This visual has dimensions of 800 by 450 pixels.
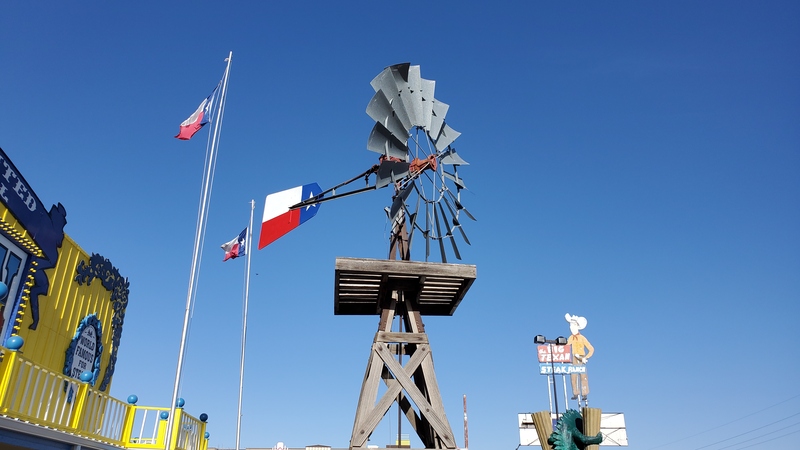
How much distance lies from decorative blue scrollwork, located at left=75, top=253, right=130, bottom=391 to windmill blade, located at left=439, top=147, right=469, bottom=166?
27.0 feet

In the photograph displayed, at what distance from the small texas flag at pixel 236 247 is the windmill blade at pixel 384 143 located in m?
7.01

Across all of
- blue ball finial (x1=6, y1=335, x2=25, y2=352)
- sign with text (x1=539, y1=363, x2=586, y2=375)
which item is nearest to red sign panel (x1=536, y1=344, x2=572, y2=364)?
sign with text (x1=539, y1=363, x2=586, y2=375)

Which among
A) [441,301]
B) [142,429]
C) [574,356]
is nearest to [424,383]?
[441,301]

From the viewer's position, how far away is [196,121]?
44.8ft

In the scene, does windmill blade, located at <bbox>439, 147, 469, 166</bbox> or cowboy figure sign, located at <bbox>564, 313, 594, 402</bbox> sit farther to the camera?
cowboy figure sign, located at <bbox>564, 313, 594, 402</bbox>

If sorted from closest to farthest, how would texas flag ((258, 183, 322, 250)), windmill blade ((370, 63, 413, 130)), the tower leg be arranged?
the tower leg → windmill blade ((370, 63, 413, 130)) → texas flag ((258, 183, 322, 250))

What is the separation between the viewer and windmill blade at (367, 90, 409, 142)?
11.2 meters

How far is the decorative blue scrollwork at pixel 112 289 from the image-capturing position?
1289cm

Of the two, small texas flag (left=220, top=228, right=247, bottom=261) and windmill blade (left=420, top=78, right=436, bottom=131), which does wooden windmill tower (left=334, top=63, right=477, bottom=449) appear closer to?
windmill blade (left=420, top=78, right=436, bottom=131)

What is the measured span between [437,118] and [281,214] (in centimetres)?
514

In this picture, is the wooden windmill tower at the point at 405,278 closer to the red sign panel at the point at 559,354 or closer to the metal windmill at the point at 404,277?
the metal windmill at the point at 404,277

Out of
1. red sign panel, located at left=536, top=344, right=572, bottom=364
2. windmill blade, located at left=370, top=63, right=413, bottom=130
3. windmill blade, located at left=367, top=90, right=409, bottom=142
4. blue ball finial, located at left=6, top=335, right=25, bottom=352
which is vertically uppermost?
red sign panel, located at left=536, top=344, right=572, bottom=364

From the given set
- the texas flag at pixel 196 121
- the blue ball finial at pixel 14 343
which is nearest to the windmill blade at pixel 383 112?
the texas flag at pixel 196 121

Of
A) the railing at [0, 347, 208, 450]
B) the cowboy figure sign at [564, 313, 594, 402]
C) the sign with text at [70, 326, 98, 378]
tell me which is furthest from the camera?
the cowboy figure sign at [564, 313, 594, 402]
